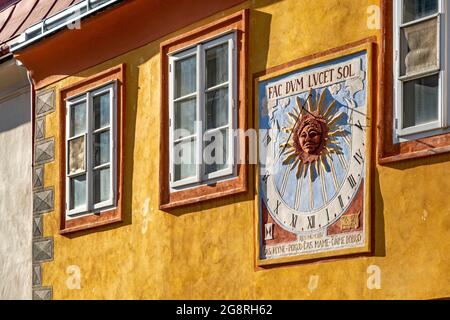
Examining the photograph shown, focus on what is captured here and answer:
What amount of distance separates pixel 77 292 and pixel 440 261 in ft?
19.1

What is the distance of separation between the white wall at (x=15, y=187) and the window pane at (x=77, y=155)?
118 centimetres

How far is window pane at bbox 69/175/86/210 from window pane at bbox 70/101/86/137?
502mm

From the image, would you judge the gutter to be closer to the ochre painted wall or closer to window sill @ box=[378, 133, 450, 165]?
the ochre painted wall

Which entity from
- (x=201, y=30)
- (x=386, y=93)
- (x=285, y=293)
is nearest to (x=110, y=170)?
(x=201, y=30)

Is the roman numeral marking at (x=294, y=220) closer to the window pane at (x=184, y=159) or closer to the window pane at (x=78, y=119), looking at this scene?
the window pane at (x=184, y=159)

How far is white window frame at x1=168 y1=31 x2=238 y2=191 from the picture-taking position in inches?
552

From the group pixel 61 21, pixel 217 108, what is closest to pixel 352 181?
pixel 217 108

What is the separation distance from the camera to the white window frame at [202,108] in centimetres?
1402

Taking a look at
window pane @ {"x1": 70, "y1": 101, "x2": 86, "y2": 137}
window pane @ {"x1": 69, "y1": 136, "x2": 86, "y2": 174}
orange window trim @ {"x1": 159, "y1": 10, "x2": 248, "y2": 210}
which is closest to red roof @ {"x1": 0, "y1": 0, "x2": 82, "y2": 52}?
window pane @ {"x1": 70, "y1": 101, "x2": 86, "y2": 137}

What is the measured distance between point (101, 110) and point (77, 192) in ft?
3.22

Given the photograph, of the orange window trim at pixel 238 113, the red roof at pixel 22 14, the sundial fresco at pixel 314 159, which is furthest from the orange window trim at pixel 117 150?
the sundial fresco at pixel 314 159

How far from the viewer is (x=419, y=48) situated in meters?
11.9
